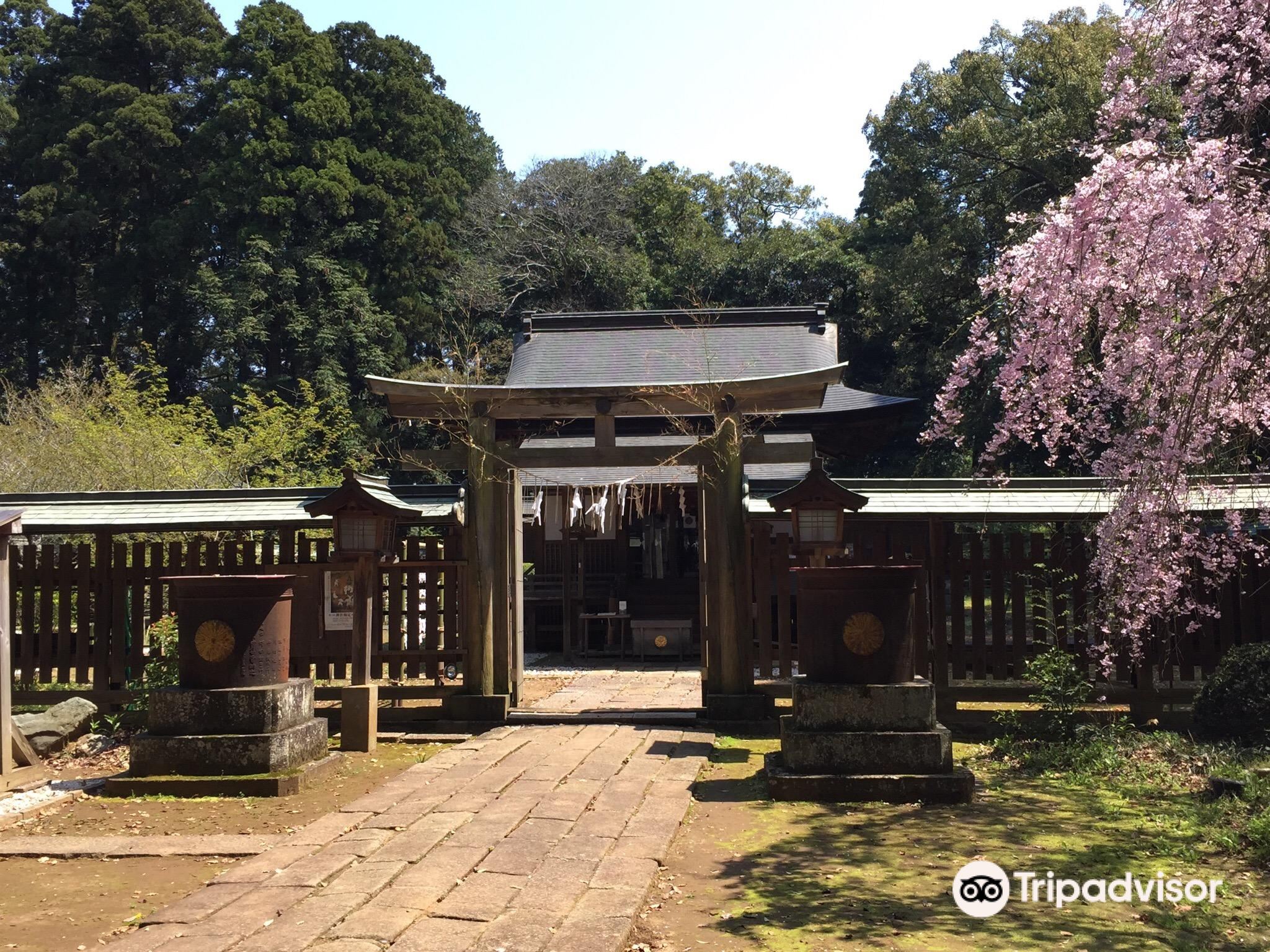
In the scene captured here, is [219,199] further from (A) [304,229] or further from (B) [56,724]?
(B) [56,724]

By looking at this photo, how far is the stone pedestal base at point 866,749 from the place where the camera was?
6867mm

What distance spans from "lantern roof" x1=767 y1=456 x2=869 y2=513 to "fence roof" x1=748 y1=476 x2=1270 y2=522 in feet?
1.79

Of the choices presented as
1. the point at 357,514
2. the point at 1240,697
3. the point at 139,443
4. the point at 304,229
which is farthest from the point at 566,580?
the point at 304,229

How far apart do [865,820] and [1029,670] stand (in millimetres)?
3161

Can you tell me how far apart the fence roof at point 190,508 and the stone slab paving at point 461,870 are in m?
3.17

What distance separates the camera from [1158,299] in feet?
22.0

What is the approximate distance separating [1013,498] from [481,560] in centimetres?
511

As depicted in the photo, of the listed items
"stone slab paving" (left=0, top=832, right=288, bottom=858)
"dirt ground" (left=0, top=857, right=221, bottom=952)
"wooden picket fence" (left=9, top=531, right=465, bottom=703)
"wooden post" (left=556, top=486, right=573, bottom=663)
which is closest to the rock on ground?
"wooden picket fence" (left=9, top=531, right=465, bottom=703)

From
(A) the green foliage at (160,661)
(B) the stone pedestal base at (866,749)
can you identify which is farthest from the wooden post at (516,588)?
(B) the stone pedestal base at (866,749)

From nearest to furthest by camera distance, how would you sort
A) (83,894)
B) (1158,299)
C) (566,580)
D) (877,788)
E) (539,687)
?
1. (83,894)
2. (1158,299)
3. (877,788)
4. (539,687)
5. (566,580)

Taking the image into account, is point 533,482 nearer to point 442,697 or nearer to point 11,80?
point 442,697

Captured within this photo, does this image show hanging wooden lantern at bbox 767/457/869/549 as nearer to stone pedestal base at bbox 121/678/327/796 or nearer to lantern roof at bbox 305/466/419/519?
lantern roof at bbox 305/466/419/519

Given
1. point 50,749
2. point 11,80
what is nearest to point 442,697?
point 50,749

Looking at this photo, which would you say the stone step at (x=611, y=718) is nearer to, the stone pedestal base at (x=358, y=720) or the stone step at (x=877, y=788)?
the stone pedestal base at (x=358, y=720)
